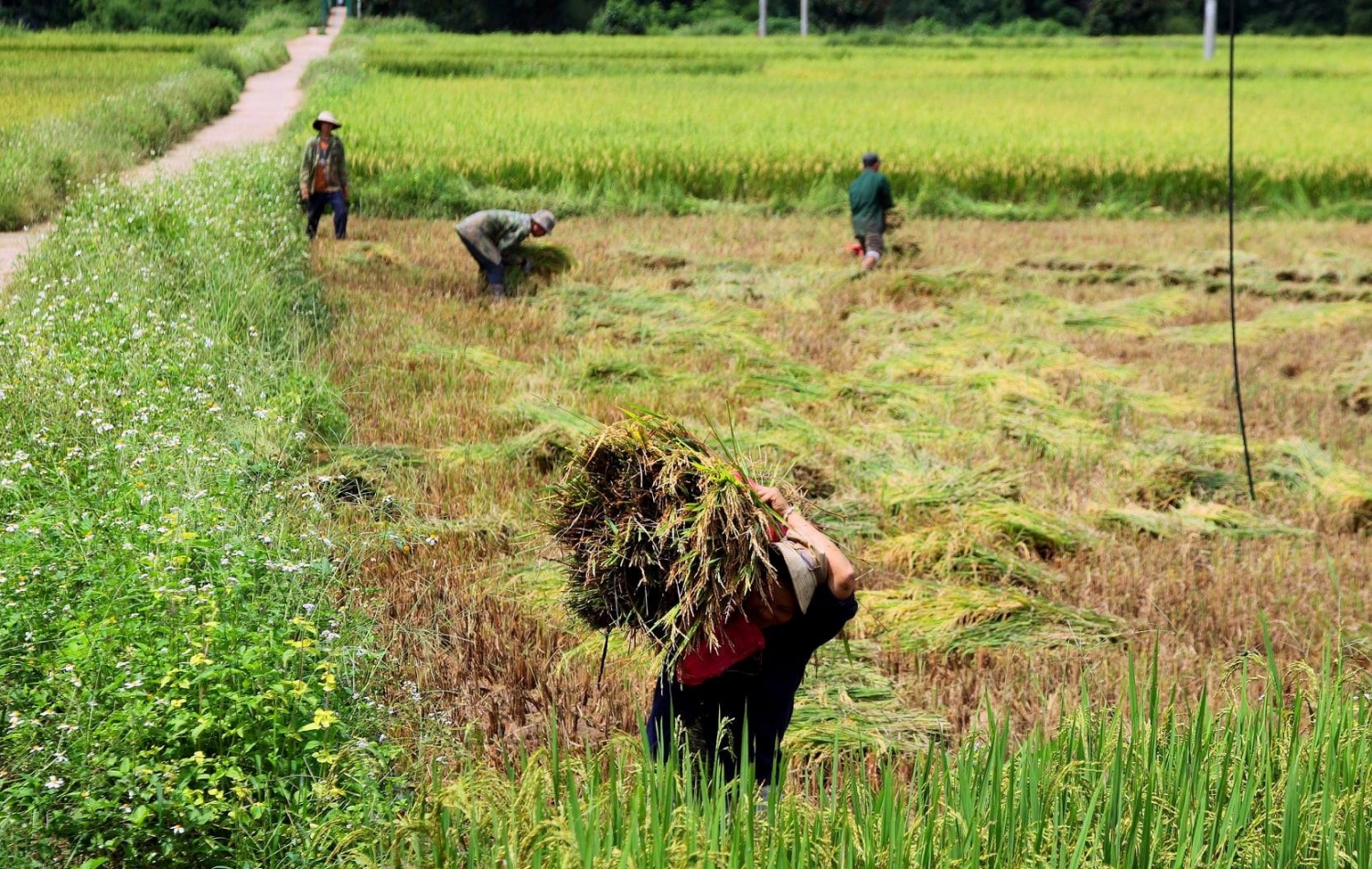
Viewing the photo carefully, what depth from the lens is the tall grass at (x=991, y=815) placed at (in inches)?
102

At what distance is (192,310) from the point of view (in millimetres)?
7207

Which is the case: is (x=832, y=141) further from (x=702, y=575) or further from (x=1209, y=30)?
(x=1209, y=30)

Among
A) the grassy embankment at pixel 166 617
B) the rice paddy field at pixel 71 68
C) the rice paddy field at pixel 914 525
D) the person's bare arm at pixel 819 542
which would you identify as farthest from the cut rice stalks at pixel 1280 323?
the rice paddy field at pixel 71 68

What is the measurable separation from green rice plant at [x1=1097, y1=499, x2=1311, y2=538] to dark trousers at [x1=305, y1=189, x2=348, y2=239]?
8093mm

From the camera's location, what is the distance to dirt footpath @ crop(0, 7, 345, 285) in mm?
11013

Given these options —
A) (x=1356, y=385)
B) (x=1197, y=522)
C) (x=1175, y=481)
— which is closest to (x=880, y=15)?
(x=1356, y=385)

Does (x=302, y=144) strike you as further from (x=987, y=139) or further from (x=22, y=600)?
(x=22, y=600)

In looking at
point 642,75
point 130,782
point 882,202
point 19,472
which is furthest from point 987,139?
point 130,782

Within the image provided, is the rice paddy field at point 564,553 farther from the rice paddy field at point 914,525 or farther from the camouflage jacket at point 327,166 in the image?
the camouflage jacket at point 327,166

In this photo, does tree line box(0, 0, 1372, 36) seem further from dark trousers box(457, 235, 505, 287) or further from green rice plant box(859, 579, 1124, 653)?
green rice plant box(859, 579, 1124, 653)

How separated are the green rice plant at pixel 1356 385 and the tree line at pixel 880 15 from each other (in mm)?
48443

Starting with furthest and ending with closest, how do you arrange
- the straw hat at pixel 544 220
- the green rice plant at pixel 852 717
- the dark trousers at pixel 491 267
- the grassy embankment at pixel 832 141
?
the grassy embankment at pixel 832 141, the dark trousers at pixel 491 267, the straw hat at pixel 544 220, the green rice plant at pixel 852 717

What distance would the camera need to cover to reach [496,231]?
10.6 metres

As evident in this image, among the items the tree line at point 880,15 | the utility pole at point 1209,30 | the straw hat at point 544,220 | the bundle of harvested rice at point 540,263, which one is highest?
the tree line at point 880,15
